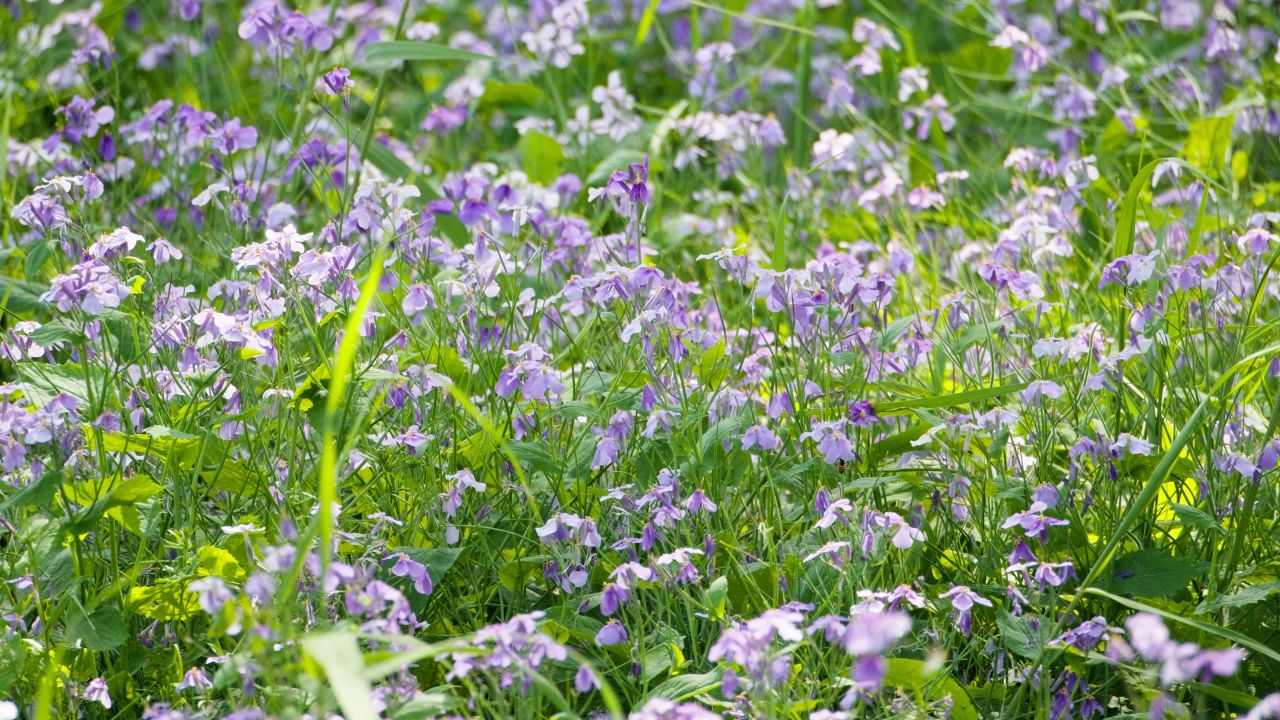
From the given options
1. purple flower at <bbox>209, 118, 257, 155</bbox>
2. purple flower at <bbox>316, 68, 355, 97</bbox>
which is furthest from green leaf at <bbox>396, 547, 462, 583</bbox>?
purple flower at <bbox>209, 118, 257, 155</bbox>

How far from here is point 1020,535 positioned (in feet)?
6.69

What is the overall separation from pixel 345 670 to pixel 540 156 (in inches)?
91.8

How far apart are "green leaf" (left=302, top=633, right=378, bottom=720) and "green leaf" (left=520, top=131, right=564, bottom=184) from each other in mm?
2234

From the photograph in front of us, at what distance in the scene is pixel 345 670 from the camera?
1.26 metres

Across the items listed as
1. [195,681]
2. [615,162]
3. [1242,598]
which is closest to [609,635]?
[195,681]

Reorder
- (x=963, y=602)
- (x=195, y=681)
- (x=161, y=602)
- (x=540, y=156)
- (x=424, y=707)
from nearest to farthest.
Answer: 1. (x=424, y=707)
2. (x=195, y=681)
3. (x=963, y=602)
4. (x=161, y=602)
5. (x=540, y=156)

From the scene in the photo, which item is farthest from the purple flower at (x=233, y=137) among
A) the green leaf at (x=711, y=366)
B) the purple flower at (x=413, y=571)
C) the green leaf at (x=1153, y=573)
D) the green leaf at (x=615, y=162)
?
the green leaf at (x=1153, y=573)

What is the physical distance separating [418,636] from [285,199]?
4.80 feet

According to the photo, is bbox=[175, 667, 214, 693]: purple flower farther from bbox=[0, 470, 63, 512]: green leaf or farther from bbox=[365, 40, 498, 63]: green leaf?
bbox=[365, 40, 498, 63]: green leaf

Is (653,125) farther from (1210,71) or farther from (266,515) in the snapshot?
(266,515)

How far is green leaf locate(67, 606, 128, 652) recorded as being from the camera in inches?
72.4

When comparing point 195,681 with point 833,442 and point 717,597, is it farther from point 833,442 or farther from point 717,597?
point 833,442

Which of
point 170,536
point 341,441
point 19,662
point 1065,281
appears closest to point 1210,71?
point 1065,281

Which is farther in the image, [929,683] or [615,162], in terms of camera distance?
[615,162]
